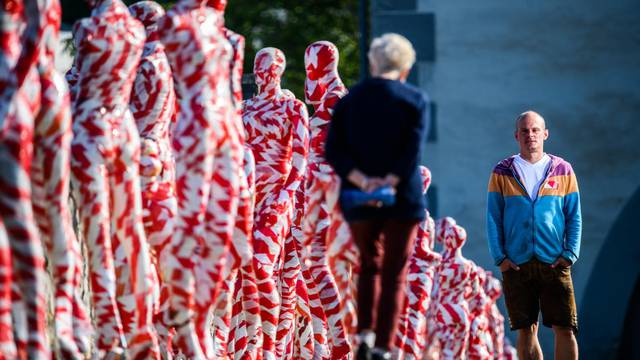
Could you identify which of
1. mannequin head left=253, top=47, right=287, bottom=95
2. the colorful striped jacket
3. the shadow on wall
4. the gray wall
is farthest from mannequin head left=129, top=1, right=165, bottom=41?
the shadow on wall

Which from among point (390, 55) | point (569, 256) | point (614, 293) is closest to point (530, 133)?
point (569, 256)

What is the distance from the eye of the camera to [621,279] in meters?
22.7

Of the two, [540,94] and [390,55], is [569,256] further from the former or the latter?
[540,94]

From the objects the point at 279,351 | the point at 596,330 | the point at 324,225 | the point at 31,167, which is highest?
the point at 31,167

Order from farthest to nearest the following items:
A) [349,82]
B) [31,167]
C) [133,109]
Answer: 1. [349,82]
2. [133,109]
3. [31,167]

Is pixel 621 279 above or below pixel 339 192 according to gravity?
below

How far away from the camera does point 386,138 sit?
7.77m

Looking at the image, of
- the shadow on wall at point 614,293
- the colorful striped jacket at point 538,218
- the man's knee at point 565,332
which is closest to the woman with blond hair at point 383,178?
the colorful striped jacket at point 538,218

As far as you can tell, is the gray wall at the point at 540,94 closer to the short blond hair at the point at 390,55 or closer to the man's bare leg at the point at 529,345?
the man's bare leg at the point at 529,345

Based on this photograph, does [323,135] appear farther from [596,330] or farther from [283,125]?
[596,330]

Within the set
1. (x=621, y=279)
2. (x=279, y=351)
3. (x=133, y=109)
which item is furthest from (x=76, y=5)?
(x=133, y=109)

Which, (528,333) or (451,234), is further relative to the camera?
(451,234)

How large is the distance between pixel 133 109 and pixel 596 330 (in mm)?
14786

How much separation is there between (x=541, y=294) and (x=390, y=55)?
3208mm
